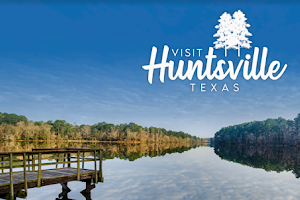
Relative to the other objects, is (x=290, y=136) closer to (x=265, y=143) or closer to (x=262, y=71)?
(x=265, y=143)

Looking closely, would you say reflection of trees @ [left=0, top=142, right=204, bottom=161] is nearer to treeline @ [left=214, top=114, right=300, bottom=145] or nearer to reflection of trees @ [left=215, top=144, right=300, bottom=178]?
reflection of trees @ [left=215, top=144, right=300, bottom=178]

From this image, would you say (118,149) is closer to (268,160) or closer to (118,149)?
(118,149)

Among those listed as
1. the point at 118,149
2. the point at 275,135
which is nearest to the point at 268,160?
the point at 118,149

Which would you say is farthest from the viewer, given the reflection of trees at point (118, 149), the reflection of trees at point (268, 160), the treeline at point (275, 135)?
the treeline at point (275, 135)

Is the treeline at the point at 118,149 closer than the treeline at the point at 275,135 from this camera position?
Yes

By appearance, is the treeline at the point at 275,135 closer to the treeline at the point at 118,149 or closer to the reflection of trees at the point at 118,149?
the treeline at the point at 118,149

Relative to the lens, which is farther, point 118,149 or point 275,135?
point 275,135

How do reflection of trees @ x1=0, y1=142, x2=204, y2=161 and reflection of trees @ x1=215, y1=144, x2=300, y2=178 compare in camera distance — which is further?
reflection of trees @ x1=0, y1=142, x2=204, y2=161

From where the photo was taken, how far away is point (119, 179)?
932 inches

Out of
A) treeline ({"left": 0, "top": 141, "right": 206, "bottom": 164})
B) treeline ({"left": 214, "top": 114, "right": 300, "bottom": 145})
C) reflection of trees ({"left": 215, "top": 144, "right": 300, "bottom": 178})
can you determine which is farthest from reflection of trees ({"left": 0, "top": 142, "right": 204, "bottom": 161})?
treeline ({"left": 214, "top": 114, "right": 300, "bottom": 145})

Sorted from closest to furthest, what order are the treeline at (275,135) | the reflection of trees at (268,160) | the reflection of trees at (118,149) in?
the reflection of trees at (268,160)
the reflection of trees at (118,149)
the treeline at (275,135)

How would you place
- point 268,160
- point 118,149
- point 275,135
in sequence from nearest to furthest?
point 268,160
point 118,149
point 275,135

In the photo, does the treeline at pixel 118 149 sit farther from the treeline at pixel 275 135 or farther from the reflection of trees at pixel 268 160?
the treeline at pixel 275 135

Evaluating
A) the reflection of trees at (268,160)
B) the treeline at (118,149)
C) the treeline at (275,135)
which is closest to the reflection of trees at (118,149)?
the treeline at (118,149)
